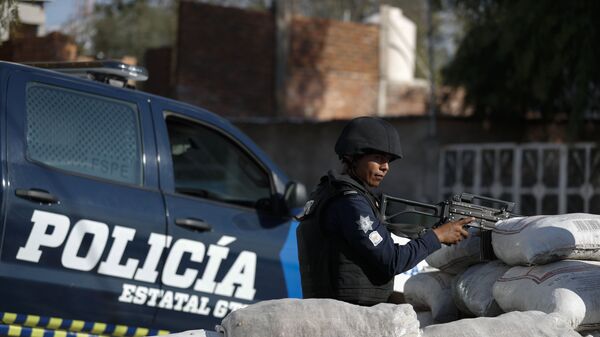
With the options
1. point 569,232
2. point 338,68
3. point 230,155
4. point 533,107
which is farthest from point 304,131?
point 569,232

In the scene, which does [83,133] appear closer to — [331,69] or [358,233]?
[358,233]

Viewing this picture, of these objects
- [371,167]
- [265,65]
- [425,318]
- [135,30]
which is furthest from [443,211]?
[135,30]

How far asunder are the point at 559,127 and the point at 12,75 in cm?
897

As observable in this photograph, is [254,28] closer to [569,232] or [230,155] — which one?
[230,155]

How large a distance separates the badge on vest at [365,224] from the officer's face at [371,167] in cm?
20

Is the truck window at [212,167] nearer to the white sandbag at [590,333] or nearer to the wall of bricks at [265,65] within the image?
the white sandbag at [590,333]

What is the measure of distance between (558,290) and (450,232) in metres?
0.45

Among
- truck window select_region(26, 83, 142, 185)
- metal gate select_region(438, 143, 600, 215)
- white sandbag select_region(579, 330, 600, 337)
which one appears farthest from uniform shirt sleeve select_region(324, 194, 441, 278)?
metal gate select_region(438, 143, 600, 215)

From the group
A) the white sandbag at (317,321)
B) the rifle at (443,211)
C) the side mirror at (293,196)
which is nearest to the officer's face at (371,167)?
the rifle at (443,211)

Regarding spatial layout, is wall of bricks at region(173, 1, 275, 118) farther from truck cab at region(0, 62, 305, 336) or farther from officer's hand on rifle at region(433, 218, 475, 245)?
officer's hand on rifle at region(433, 218, 475, 245)

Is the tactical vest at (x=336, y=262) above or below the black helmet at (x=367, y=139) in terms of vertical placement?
below

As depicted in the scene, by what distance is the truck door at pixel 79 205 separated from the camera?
4.84 meters

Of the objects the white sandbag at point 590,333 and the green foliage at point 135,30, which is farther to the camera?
the green foliage at point 135,30

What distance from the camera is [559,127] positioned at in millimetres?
12625
